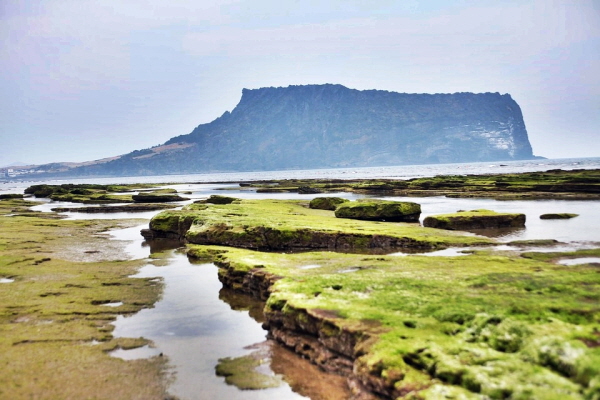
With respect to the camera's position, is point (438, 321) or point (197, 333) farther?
point (197, 333)

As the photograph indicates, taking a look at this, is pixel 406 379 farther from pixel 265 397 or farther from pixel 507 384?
pixel 265 397

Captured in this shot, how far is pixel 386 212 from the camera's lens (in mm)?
51531

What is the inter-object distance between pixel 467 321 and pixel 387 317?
259 cm

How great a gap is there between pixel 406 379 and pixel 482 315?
162 inches

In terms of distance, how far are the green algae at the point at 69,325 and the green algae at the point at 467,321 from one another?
639 cm

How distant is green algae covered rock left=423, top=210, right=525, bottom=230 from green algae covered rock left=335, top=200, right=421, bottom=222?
196 inches

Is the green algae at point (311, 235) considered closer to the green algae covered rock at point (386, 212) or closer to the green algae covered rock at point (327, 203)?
the green algae covered rock at point (386, 212)

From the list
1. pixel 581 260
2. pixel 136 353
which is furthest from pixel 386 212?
pixel 136 353

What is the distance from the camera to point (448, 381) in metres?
11.2

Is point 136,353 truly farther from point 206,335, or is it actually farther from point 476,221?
point 476,221

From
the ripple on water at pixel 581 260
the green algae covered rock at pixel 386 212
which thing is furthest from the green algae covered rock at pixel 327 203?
the ripple on water at pixel 581 260

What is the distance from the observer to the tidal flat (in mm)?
11156

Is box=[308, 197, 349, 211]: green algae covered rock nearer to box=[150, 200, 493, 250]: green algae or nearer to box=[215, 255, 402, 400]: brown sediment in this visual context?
box=[150, 200, 493, 250]: green algae

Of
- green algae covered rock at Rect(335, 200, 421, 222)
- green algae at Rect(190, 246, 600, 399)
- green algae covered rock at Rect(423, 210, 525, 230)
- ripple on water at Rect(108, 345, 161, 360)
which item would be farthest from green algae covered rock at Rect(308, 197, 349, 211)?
ripple on water at Rect(108, 345, 161, 360)
